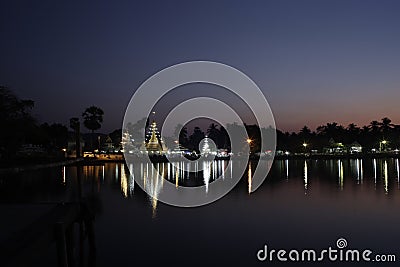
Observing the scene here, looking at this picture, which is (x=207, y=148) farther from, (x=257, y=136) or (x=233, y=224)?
(x=233, y=224)

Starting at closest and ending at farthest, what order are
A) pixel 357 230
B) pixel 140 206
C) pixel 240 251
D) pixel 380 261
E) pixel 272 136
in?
1. pixel 380 261
2. pixel 240 251
3. pixel 357 230
4. pixel 140 206
5. pixel 272 136

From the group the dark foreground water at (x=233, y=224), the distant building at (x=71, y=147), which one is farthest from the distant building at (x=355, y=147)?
the dark foreground water at (x=233, y=224)

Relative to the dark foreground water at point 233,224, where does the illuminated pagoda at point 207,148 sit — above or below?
above

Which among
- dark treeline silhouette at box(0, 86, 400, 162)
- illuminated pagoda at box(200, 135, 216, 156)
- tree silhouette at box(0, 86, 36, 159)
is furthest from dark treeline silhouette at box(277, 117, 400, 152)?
tree silhouette at box(0, 86, 36, 159)

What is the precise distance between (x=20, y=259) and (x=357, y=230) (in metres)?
11.5

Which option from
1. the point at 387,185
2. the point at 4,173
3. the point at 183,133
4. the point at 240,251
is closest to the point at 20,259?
the point at 240,251

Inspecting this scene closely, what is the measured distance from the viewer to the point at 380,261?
10383 millimetres

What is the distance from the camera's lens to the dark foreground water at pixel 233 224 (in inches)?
432

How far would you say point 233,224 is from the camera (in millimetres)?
15117

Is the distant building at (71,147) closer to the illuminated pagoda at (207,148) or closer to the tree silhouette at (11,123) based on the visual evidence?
the tree silhouette at (11,123)

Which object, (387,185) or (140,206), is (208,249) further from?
(387,185)

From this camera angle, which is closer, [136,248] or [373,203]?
[136,248]

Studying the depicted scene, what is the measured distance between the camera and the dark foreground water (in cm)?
1097

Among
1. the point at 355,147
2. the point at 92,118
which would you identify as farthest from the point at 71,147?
the point at 355,147
